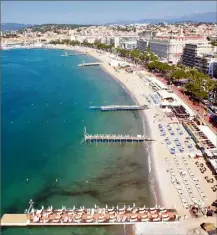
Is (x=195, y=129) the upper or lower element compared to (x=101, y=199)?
upper

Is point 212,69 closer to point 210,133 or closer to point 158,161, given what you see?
point 210,133

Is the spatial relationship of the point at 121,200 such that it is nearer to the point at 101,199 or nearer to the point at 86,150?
the point at 101,199

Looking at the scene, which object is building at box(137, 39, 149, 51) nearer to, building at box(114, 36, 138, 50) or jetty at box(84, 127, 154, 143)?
building at box(114, 36, 138, 50)

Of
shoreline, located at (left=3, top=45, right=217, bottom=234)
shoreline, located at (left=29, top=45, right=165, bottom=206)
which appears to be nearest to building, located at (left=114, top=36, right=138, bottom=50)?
shoreline, located at (left=29, top=45, right=165, bottom=206)

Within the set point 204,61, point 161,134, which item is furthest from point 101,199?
point 204,61

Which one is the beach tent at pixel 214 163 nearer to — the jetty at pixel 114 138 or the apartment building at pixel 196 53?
the jetty at pixel 114 138

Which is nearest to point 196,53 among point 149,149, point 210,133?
point 210,133

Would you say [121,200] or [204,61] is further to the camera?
[204,61]
